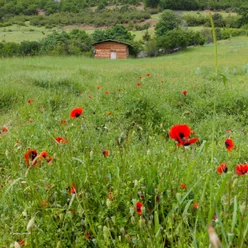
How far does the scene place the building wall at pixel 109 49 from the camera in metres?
36.2

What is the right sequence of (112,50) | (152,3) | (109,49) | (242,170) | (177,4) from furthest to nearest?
(152,3) < (177,4) < (109,49) < (112,50) < (242,170)

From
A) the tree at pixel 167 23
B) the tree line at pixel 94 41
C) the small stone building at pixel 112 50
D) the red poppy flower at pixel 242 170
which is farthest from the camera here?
the tree at pixel 167 23

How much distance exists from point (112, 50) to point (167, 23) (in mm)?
14113

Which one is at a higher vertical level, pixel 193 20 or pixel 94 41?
pixel 193 20

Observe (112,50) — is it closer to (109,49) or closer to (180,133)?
(109,49)

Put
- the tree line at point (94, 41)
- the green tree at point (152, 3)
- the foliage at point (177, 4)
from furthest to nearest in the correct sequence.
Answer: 1. the green tree at point (152, 3)
2. the foliage at point (177, 4)
3. the tree line at point (94, 41)

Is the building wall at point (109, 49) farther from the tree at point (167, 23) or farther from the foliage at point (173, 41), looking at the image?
the tree at point (167, 23)

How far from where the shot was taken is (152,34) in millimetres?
47344

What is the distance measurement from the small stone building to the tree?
10.3 metres

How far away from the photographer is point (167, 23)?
46062 mm

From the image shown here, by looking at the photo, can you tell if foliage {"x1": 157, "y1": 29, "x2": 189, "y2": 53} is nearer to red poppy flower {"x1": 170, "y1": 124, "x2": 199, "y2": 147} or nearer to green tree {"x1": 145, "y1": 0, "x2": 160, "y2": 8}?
green tree {"x1": 145, "y1": 0, "x2": 160, "y2": 8}

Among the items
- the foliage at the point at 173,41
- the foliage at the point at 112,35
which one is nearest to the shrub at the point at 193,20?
the foliage at the point at 112,35

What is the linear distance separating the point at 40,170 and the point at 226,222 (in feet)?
3.57

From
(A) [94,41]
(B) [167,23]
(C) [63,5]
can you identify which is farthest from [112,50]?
(C) [63,5]
